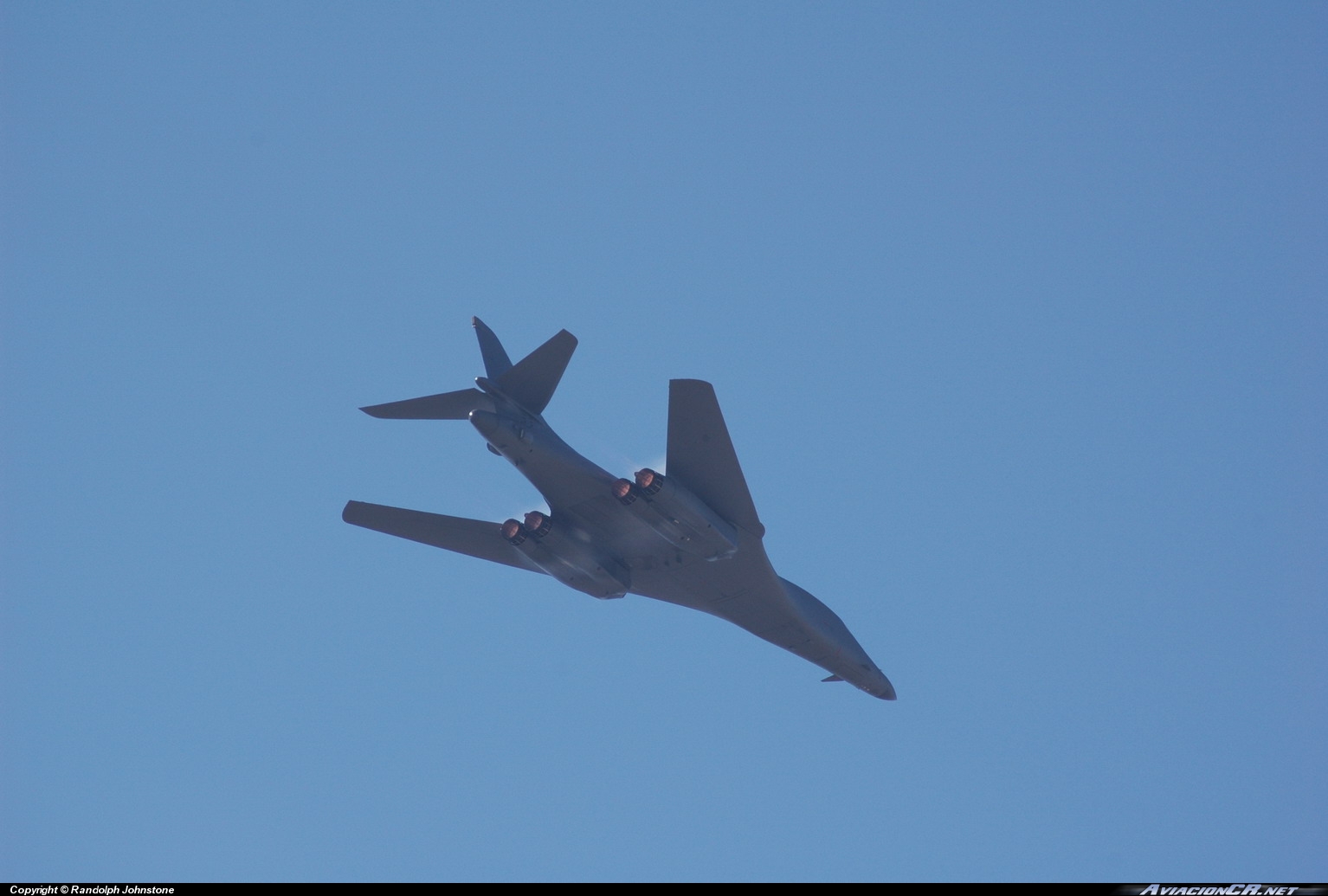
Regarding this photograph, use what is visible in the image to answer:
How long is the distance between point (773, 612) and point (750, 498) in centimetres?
476

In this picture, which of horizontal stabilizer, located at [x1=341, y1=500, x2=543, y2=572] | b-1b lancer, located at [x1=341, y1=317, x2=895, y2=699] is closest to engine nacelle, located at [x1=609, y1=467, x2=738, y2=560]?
b-1b lancer, located at [x1=341, y1=317, x2=895, y2=699]

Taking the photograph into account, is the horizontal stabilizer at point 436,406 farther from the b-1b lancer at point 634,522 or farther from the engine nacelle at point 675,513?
the engine nacelle at point 675,513

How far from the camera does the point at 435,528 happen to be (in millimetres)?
27328

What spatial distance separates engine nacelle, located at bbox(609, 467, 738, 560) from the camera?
74.5 feet

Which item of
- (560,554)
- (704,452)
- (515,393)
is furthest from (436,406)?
(704,452)

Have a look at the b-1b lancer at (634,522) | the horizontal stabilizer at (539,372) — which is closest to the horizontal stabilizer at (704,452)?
the b-1b lancer at (634,522)

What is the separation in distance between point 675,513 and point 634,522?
1.85 metres

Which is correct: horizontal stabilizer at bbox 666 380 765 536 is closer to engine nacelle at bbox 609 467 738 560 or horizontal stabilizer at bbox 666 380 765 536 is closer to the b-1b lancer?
the b-1b lancer

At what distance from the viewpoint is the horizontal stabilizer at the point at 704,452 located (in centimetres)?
2212

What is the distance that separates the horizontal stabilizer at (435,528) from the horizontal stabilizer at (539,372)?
14.9 feet

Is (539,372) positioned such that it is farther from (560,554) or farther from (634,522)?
(560,554)
